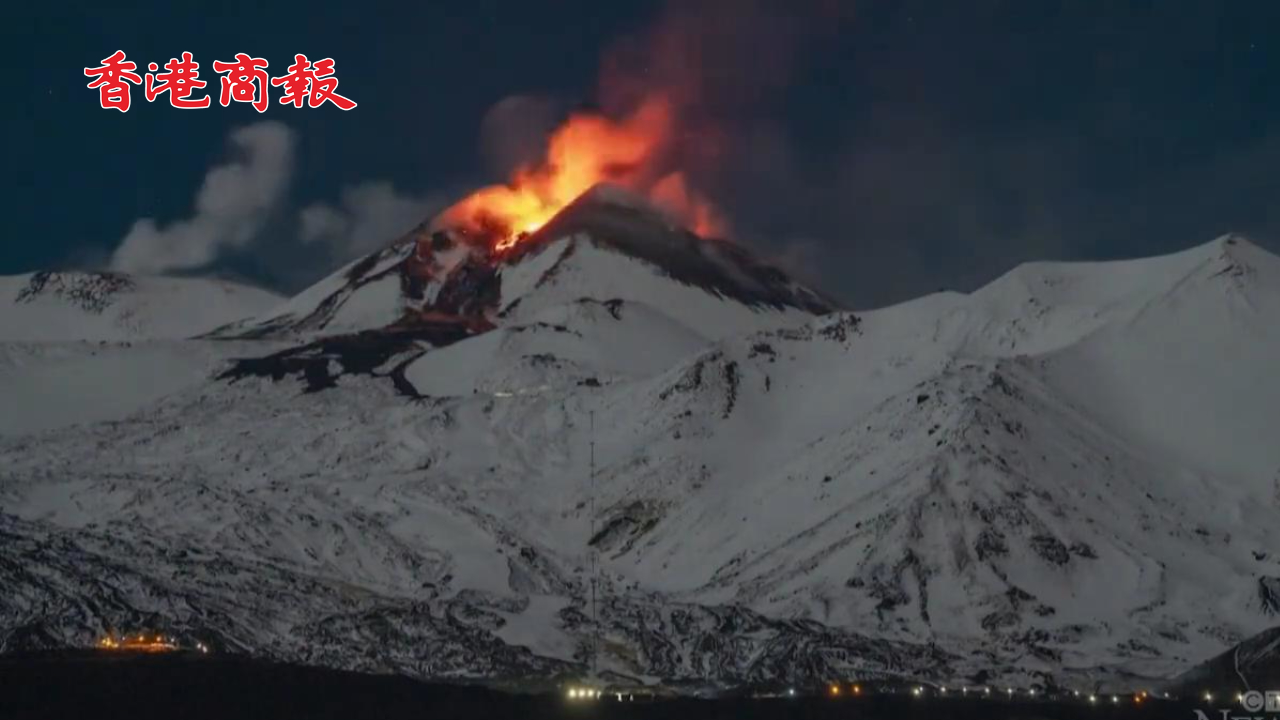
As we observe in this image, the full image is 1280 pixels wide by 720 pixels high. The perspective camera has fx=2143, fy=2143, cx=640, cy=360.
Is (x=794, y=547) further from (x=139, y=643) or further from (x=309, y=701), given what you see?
(x=309, y=701)

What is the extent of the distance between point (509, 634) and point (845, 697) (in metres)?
41.5

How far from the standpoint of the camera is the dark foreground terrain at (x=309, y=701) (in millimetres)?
100188

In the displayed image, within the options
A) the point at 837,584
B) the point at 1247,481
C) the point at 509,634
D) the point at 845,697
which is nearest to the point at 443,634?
the point at 509,634

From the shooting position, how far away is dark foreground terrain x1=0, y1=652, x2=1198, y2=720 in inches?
3944

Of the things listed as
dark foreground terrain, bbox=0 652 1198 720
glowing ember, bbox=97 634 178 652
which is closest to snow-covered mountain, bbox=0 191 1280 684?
glowing ember, bbox=97 634 178 652

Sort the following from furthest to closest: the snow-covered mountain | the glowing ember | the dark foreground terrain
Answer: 1. the snow-covered mountain
2. the glowing ember
3. the dark foreground terrain

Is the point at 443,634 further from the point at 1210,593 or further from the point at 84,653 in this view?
the point at 1210,593

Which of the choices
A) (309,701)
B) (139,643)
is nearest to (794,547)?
(139,643)

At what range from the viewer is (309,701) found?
103375 millimetres

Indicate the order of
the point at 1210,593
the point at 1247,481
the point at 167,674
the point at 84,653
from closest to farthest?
the point at 167,674
the point at 84,653
the point at 1210,593
the point at 1247,481

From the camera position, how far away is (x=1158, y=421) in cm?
18938

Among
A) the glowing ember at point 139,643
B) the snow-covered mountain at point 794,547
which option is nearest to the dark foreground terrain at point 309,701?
the glowing ember at point 139,643

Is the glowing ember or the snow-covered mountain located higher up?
the snow-covered mountain

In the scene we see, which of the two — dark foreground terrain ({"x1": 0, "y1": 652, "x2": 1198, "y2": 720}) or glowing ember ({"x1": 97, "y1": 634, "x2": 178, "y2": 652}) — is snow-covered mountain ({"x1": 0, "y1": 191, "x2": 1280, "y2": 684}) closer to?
glowing ember ({"x1": 97, "y1": 634, "x2": 178, "y2": 652})
